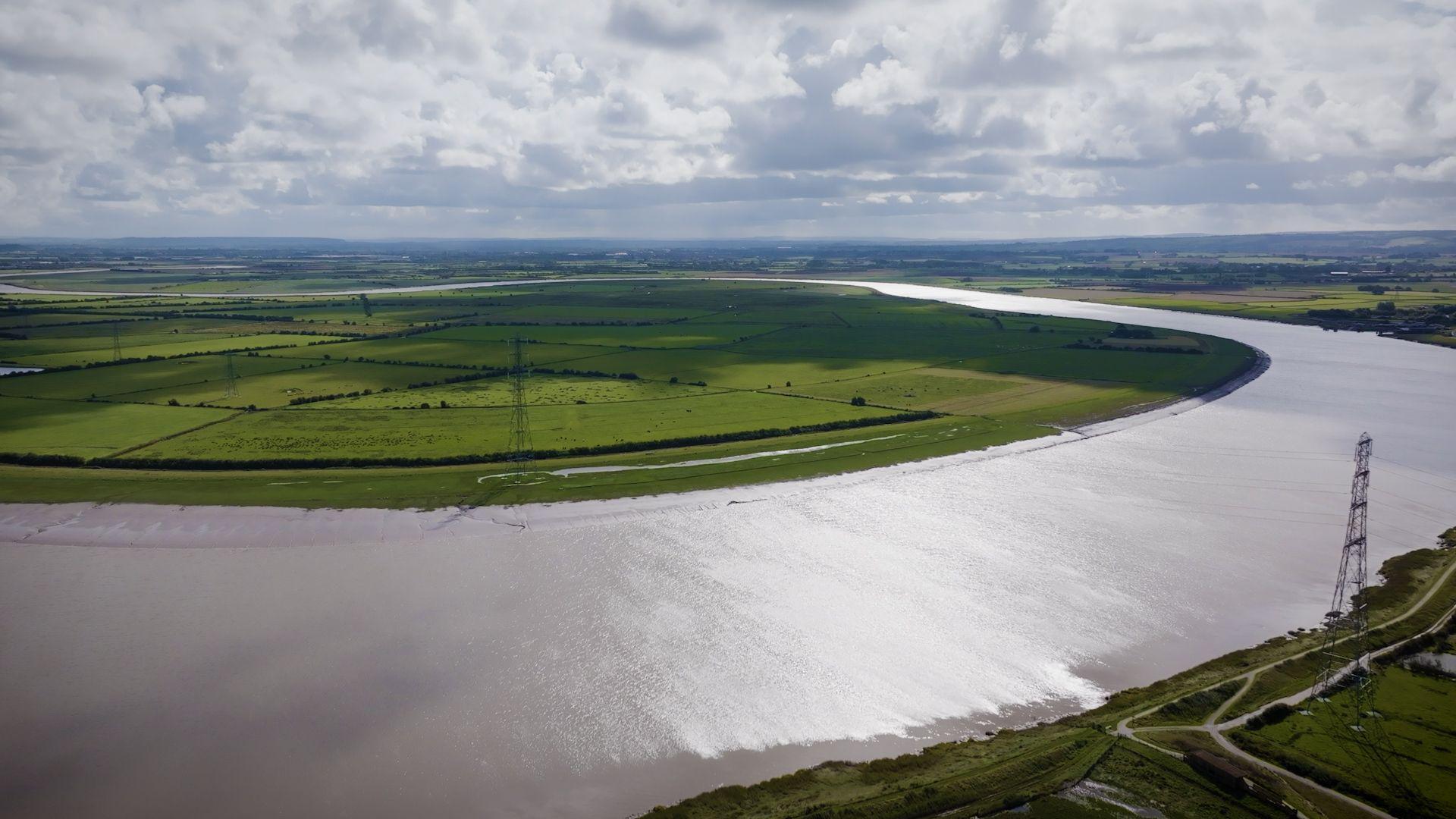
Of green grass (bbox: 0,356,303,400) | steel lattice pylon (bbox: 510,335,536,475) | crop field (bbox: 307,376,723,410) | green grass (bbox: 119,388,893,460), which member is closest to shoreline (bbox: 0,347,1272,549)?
steel lattice pylon (bbox: 510,335,536,475)

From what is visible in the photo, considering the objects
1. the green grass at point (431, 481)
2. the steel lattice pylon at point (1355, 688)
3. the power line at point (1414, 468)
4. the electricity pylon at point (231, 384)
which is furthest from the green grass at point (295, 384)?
the power line at point (1414, 468)

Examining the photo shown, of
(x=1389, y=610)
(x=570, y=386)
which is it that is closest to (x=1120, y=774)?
(x=1389, y=610)

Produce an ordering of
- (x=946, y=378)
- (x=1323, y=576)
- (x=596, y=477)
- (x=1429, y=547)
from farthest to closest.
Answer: (x=946, y=378) → (x=596, y=477) → (x=1429, y=547) → (x=1323, y=576)

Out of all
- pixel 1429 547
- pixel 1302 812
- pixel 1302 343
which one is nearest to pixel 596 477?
pixel 1302 812

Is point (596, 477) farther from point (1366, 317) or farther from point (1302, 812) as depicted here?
point (1366, 317)

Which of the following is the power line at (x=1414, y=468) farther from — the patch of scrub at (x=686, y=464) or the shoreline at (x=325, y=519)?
the shoreline at (x=325, y=519)
